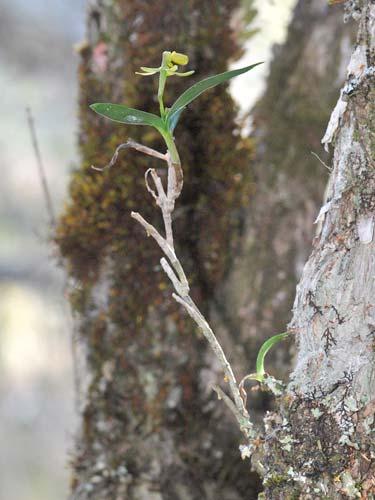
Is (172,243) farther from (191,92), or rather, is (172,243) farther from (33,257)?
(33,257)

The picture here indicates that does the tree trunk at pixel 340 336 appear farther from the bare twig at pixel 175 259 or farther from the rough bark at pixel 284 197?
the rough bark at pixel 284 197

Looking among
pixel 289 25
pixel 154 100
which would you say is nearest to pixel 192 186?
pixel 154 100

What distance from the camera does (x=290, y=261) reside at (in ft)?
5.21

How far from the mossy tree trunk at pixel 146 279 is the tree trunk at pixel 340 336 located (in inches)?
26.6

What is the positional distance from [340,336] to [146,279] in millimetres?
726

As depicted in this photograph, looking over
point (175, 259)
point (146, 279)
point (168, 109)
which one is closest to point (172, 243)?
point (175, 259)

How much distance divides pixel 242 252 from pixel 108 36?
54 centimetres

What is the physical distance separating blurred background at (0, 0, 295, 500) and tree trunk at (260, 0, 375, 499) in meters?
3.19

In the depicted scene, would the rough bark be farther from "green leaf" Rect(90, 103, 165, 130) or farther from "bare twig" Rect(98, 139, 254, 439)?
"green leaf" Rect(90, 103, 165, 130)

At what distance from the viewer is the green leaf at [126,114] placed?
27.6 inches

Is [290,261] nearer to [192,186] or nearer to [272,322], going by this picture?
[272,322]

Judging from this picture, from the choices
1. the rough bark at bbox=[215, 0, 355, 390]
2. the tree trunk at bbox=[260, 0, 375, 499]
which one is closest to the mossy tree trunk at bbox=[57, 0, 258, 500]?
the rough bark at bbox=[215, 0, 355, 390]

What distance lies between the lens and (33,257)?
443 centimetres

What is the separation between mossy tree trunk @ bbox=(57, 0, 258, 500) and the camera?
143cm
